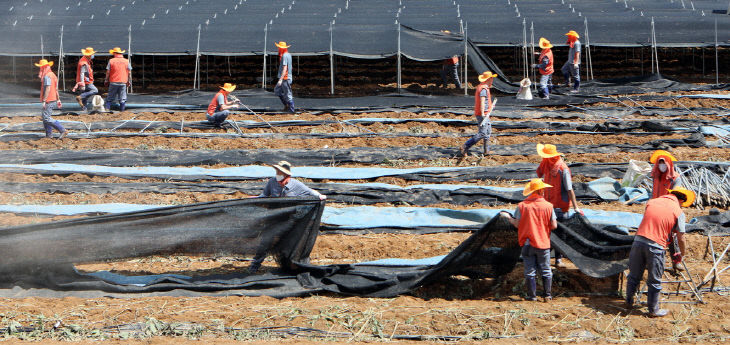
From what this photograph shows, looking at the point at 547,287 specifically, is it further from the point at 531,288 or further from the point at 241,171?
the point at 241,171

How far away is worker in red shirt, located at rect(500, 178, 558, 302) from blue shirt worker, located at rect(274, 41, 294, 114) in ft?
35.2

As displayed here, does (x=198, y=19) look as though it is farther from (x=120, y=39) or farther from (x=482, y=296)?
(x=482, y=296)

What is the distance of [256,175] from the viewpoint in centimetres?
1413

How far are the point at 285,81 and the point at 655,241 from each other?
1189 cm

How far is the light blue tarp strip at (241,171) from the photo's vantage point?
14.1 meters

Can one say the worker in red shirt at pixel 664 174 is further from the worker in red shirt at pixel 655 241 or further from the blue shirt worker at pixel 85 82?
the blue shirt worker at pixel 85 82

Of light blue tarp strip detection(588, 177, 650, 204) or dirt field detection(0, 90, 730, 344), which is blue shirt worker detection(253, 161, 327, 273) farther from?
light blue tarp strip detection(588, 177, 650, 204)

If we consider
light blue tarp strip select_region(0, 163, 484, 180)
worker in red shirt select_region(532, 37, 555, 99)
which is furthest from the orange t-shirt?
worker in red shirt select_region(532, 37, 555, 99)

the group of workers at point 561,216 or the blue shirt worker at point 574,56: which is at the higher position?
the blue shirt worker at point 574,56

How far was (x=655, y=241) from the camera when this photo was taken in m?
8.35

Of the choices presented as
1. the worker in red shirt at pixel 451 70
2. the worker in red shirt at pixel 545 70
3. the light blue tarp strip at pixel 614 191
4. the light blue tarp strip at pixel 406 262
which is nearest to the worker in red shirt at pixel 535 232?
the light blue tarp strip at pixel 406 262

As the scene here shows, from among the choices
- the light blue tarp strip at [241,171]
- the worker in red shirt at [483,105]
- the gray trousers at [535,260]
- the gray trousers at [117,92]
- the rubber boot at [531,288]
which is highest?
the gray trousers at [117,92]

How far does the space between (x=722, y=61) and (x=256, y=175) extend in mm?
15372

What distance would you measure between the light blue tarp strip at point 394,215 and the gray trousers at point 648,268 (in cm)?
275
